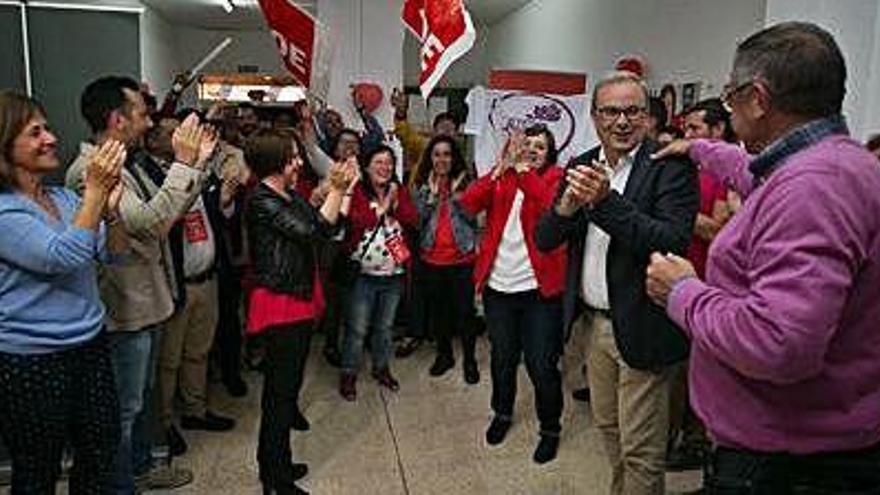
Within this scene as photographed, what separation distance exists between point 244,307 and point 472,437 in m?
1.49

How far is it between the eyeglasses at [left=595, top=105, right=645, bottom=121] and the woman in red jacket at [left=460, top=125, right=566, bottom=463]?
0.96 meters

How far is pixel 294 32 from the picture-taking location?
12.7ft

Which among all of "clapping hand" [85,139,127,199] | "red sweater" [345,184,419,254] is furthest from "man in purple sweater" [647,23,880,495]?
"red sweater" [345,184,419,254]

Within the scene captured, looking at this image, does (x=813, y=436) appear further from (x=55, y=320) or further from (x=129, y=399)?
(x=129, y=399)

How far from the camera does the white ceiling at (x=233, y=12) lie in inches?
382

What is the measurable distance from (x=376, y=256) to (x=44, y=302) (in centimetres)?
206

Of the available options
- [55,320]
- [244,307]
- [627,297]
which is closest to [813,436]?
[627,297]

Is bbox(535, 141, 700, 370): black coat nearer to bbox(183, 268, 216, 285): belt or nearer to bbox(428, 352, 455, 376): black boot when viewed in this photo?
bbox(183, 268, 216, 285): belt

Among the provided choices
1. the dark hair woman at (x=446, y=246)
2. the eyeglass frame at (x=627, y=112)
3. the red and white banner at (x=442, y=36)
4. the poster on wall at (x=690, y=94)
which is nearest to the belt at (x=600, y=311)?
the eyeglass frame at (x=627, y=112)

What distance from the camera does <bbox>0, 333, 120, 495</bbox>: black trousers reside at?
184cm

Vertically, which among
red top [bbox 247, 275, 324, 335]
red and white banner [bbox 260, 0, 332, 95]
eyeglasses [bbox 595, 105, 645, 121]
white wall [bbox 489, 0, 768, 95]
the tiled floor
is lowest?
the tiled floor

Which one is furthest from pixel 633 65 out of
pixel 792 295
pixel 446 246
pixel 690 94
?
pixel 792 295

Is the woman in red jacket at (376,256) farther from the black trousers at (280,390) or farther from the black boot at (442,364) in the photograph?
the black trousers at (280,390)

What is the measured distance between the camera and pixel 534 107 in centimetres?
391
